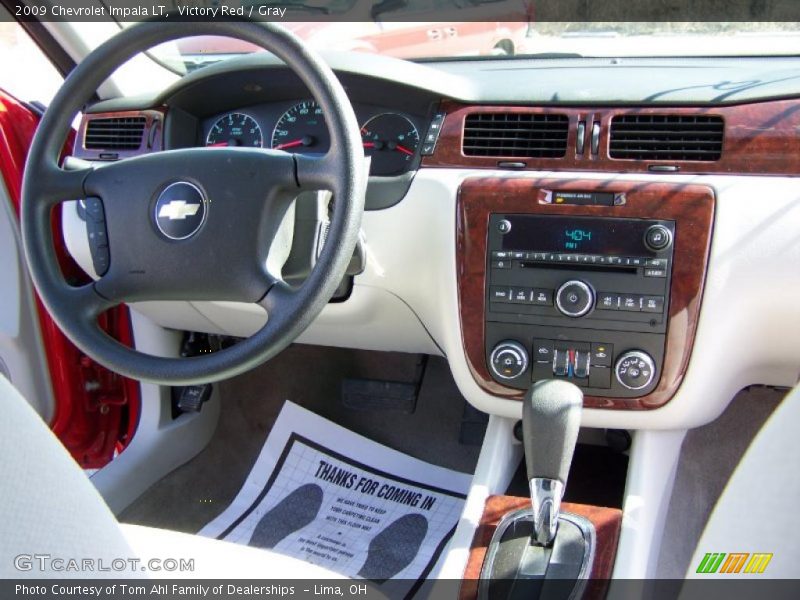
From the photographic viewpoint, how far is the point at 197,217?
48.8 inches

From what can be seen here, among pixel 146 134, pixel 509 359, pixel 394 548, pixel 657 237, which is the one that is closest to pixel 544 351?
pixel 509 359

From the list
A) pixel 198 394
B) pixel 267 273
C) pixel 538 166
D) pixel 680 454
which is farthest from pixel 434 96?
pixel 198 394

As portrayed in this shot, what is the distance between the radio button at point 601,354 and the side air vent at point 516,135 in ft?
1.07

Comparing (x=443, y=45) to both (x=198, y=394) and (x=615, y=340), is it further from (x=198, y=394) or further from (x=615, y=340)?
(x=198, y=394)

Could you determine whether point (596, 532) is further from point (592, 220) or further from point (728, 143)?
point (728, 143)

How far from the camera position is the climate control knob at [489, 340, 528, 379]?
1492mm

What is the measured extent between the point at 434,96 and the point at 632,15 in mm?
396

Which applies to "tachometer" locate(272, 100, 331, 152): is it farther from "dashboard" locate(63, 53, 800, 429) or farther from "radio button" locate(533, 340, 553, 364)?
"radio button" locate(533, 340, 553, 364)

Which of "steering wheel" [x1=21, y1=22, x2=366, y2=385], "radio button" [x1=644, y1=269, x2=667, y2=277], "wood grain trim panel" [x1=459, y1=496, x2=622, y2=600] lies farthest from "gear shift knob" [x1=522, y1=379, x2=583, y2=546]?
"steering wheel" [x1=21, y1=22, x2=366, y2=385]

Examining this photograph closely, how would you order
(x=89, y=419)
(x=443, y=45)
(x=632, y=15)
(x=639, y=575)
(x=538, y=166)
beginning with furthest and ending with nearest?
(x=89, y=419)
(x=443, y=45)
(x=632, y=15)
(x=538, y=166)
(x=639, y=575)

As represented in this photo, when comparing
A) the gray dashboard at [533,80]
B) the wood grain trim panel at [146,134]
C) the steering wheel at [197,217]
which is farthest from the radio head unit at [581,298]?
the wood grain trim panel at [146,134]

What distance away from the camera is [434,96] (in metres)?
1.56

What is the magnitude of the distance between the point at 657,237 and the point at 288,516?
3.34 ft

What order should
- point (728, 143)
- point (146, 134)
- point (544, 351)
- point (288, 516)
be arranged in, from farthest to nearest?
point (288, 516) → point (146, 134) → point (544, 351) → point (728, 143)
